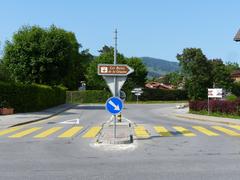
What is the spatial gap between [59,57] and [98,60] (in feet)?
143

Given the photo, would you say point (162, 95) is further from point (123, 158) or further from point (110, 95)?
point (123, 158)

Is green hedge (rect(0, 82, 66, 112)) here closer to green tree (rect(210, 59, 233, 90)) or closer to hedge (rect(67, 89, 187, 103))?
hedge (rect(67, 89, 187, 103))

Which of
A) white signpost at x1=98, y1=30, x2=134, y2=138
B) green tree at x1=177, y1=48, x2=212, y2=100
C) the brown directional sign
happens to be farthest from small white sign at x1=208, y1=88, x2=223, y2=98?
green tree at x1=177, y1=48, x2=212, y2=100

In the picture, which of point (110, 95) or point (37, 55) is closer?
point (37, 55)

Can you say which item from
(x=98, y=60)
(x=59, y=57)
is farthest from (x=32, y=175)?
(x=98, y=60)

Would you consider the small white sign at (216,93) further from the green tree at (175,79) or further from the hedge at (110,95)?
the hedge at (110,95)

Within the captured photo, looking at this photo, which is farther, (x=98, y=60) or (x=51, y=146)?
(x=98, y=60)

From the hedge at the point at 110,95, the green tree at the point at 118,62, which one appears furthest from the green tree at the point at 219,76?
the green tree at the point at 118,62

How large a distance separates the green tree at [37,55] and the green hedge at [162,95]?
3626 centimetres

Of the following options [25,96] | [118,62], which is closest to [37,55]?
[25,96]

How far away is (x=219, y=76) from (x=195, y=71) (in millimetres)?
7980

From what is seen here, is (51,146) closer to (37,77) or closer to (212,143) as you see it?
(212,143)

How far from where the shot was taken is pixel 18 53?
160 feet

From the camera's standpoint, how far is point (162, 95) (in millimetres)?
88000
